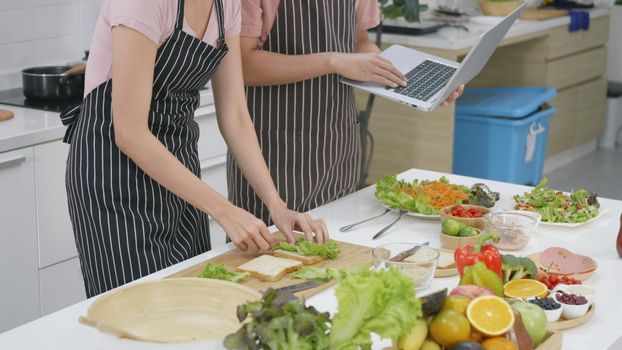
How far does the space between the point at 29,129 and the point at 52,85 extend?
0.37 metres

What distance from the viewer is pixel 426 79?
100 inches

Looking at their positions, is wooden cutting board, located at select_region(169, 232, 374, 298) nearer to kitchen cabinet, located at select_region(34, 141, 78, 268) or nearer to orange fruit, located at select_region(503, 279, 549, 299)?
orange fruit, located at select_region(503, 279, 549, 299)

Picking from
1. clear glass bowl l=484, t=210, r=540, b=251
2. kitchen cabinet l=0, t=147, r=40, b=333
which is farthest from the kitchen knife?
kitchen cabinet l=0, t=147, r=40, b=333

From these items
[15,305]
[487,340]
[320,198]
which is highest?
[487,340]

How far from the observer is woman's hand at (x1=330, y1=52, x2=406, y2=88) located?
2.51 meters

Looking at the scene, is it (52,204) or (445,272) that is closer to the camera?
(445,272)

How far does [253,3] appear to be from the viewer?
254 cm

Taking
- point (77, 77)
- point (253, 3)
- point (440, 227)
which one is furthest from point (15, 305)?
point (440, 227)

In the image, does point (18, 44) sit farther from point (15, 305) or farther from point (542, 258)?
point (542, 258)

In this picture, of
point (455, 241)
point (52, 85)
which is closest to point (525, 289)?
point (455, 241)

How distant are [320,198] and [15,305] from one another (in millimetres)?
1126

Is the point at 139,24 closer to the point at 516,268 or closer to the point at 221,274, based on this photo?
the point at 221,274

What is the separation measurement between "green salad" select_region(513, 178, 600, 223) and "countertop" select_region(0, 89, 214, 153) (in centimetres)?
153

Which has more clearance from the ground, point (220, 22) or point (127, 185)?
point (220, 22)
